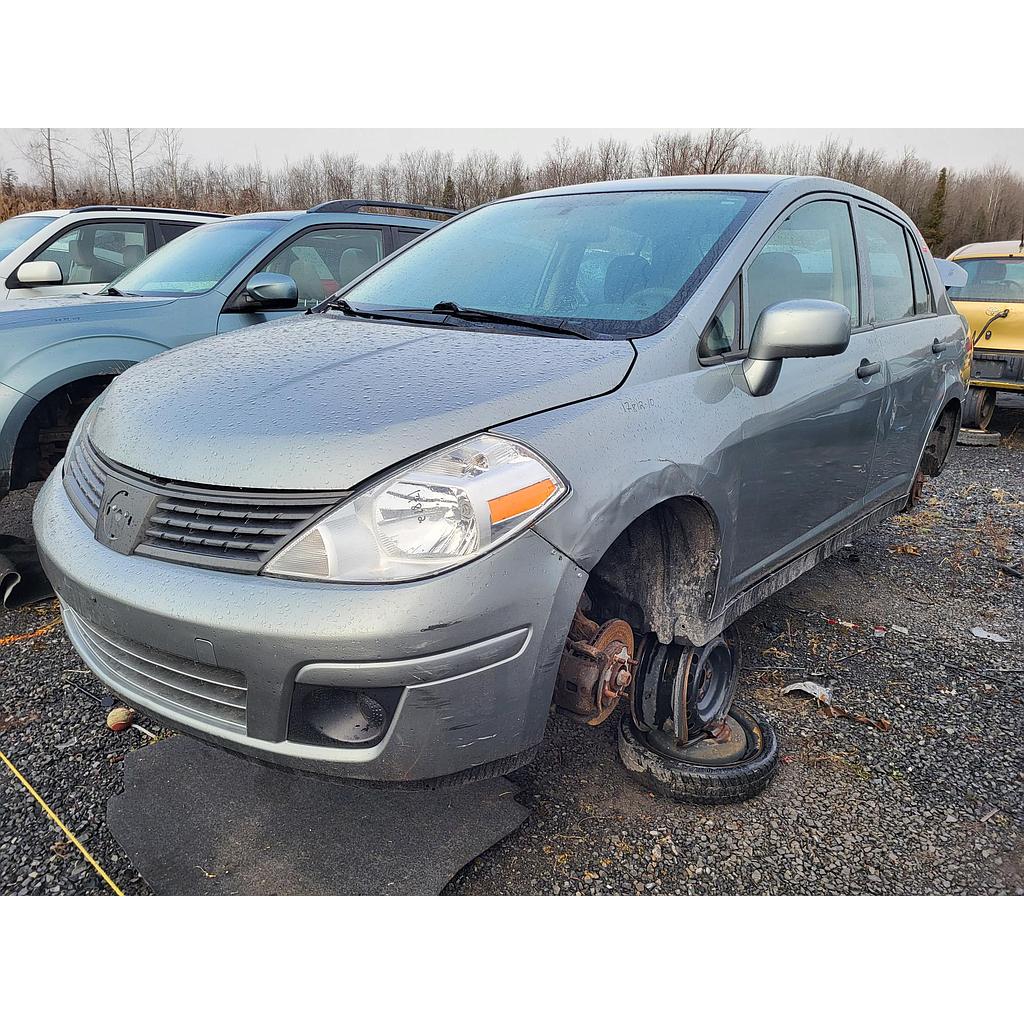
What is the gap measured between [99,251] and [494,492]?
6.32 metres

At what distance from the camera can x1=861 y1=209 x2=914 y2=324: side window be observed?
333 centimetres

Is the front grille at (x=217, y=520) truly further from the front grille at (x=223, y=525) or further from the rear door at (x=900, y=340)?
the rear door at (x=900, y=340)

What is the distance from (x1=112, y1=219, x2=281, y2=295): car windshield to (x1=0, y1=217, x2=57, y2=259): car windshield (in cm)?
363

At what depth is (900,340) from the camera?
3416 millimetres

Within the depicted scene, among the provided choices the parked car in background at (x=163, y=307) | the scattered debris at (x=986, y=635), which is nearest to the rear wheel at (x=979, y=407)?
the scattered debris at (x=986, y=635)

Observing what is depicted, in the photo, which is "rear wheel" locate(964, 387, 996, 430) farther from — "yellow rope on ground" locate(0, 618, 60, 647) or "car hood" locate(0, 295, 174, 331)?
"yellow rope on ground" locate(0, 618, 60, 647)

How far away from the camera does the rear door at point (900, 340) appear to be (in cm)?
330

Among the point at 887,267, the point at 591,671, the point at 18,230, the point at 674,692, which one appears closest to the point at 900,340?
the point at 887,267

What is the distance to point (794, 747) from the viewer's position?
8.70 feet

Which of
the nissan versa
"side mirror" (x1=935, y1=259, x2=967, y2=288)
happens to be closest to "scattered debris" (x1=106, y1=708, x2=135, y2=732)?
the nissan versa

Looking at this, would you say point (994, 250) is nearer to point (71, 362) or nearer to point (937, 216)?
point (71, 362)

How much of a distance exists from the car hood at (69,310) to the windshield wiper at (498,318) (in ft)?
7.35

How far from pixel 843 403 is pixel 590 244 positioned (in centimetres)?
109

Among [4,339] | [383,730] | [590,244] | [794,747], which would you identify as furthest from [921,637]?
[4,339]
